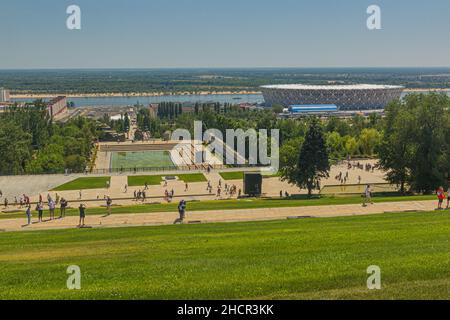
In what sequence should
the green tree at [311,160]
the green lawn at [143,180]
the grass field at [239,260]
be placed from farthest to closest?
1. the green lawn at [143,180]
2. the green tree at [311,160]
3. the grass field at [239,260]

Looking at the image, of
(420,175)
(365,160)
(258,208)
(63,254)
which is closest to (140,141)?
(365,160)

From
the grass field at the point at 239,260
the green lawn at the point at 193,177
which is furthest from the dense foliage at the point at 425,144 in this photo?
the green lawn at the point at 193,177

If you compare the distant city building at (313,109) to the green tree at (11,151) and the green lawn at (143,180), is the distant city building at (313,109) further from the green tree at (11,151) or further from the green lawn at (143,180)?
the green lawn at (143,180)

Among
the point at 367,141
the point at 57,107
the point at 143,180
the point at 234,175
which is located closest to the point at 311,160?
the point at 234,175

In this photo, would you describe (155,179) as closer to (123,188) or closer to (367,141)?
(123,188)

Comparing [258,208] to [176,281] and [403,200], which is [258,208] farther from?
[176,281]

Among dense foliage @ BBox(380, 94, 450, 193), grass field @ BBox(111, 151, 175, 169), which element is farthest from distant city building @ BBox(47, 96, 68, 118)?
dense foliage @ BBox(380, 94, 450, 193)
